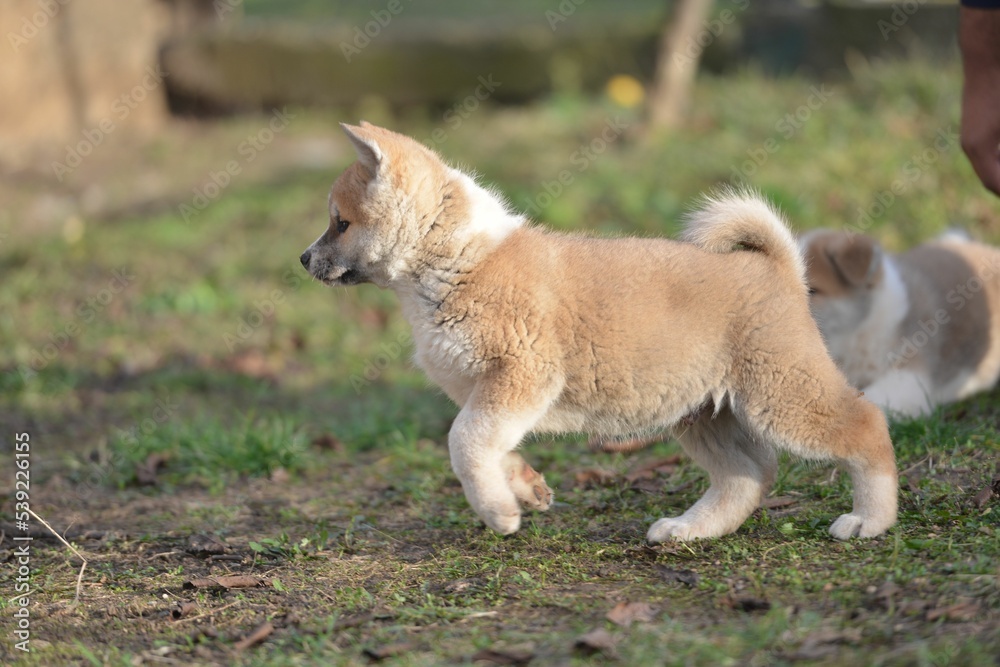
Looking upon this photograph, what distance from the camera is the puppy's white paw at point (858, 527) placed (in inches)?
139

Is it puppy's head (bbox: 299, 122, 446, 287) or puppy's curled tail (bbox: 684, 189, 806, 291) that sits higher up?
puppy's curled tail (bbox: 684, 189, 806, 291)

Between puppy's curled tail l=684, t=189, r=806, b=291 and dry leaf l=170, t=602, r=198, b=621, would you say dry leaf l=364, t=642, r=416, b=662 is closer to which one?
dry leaf l=170, t=602, r=198, b=621

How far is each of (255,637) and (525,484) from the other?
107 cm

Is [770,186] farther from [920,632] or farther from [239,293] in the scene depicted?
[920,632]

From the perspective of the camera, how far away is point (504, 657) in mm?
2812

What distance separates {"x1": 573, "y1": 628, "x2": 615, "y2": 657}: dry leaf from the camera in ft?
9.20

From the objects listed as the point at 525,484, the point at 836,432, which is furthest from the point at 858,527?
the point at 525,484

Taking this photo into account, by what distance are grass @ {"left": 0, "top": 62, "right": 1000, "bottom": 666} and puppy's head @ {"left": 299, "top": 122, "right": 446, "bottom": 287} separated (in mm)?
1027

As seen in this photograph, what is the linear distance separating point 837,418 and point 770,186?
4.91m

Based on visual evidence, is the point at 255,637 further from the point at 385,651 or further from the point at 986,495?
the point at 986,495

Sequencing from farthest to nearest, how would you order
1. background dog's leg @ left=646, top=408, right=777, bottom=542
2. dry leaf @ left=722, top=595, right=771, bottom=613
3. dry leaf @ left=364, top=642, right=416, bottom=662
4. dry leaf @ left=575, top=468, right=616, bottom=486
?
1. dry leaf @ left=575, top=468, right=616, bottom=486
2. background dog's leg @ left=646, top=408, right=777, bottom=542
3. dry leaf @ left=722, top=595, right=771, bottom=613
4. dry leaf @ left=364, top=642, right=416, bottom=662

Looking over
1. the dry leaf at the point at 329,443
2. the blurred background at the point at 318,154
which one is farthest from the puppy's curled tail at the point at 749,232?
the dry leaf at the point at 329,443

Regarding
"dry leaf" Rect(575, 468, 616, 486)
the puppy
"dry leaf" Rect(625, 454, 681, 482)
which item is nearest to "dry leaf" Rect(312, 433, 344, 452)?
"dry leaf" Rect(575, 468, 616, 486)

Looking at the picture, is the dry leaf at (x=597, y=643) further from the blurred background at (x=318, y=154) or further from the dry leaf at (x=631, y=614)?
the blurred background at (x=318, y=154)
